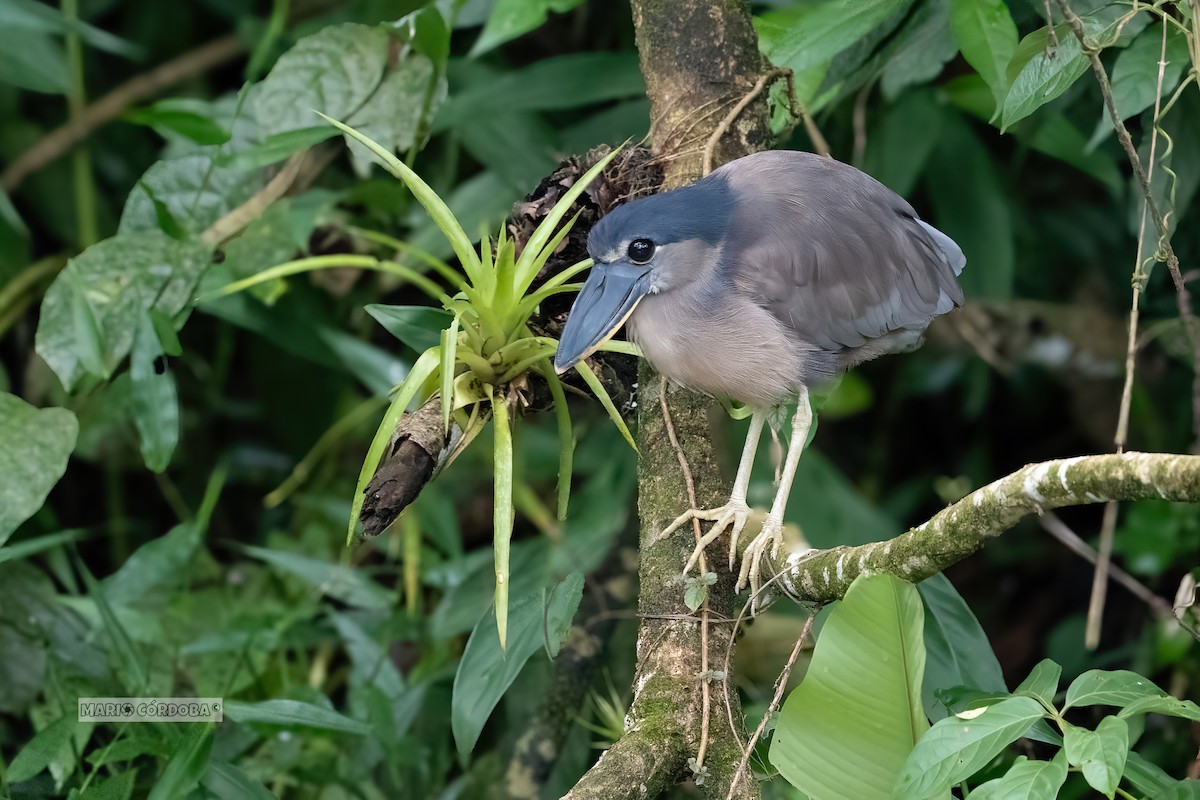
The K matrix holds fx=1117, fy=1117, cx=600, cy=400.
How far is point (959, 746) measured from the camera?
3.65 feet

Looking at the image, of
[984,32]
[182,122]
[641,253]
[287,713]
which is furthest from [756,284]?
[182,122]

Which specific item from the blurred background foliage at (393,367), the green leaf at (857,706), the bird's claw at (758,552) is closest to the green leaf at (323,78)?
the blurred background foliage at (393,367)

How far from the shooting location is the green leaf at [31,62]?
2.50 m

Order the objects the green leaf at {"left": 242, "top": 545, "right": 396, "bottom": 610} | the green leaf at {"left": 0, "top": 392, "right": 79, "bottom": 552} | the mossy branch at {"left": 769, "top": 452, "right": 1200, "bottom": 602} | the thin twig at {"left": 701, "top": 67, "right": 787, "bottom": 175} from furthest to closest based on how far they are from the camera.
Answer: the green leaf at {"left": 242, "top": 545, "right": 396, "bottom": 610}
the thin twig at {"left": 701, "top": 67, "right": 787, "bottom": 175}
the green leaf at {"left": 0, "top": 392, "right": 79, "bottom": 552}
the mossy branch at {"left": 769, "top": 452, "right": 1200, "bottom": 602}

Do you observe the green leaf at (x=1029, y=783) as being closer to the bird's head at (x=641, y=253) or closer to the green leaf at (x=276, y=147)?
the bird's head at (x=641, y=253)

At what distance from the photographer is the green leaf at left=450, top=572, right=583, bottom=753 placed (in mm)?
1620

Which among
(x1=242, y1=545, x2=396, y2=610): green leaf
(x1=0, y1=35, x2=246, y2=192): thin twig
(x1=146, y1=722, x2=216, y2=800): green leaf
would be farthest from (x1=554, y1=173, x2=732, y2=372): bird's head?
(x1=0, y1=35, x2=246, y2=192): thin twig

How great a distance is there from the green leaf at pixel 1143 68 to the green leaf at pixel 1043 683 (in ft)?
2.85

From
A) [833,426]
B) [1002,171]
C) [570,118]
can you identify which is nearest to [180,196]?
[570,118]

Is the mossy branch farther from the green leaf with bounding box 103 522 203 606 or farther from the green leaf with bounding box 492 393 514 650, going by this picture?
the green leaf with bounding box 103 522 203 606

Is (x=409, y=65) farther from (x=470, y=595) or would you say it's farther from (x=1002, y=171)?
(x=1002, y=171)

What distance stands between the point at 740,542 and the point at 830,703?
1.24 ft

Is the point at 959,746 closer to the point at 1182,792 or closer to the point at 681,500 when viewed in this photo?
the point at 1182,792

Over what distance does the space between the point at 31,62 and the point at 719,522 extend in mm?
2184
